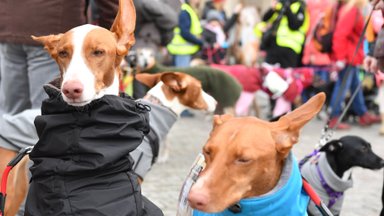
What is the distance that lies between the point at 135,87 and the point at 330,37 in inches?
169

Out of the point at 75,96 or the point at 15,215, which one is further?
the point at 15,215

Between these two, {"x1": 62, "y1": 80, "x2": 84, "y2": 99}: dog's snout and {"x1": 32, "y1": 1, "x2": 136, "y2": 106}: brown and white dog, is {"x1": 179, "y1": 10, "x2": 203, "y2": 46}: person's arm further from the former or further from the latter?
{"x1": 62, "y1": 80, "x2": 84, "y2": 99}: dog's snout

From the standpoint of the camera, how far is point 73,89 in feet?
8.27

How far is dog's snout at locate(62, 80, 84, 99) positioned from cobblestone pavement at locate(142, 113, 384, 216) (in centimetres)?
221

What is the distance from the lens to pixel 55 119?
2.66 metres

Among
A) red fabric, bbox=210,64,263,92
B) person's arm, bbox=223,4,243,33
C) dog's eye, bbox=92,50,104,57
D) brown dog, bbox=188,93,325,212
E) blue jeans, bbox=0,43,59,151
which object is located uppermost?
dog's eye, bbox=92,50,104,57

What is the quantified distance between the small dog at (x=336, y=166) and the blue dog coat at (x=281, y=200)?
1.35 meters

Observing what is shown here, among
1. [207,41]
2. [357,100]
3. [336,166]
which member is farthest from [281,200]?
[207,41]

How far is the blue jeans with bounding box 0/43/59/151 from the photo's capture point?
3.37 meters

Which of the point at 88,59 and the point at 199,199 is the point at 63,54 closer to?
the point at 88,59

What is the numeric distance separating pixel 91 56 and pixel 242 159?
88cm

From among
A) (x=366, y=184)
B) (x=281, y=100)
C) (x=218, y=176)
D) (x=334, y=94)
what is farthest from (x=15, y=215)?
(x=334, y=94)

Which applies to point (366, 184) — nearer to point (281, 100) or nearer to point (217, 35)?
point (281, 100)

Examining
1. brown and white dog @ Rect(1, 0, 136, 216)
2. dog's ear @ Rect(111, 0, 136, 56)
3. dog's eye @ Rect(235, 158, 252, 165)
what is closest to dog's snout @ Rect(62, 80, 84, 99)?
brown and white dog @ Rect(1, 0, 136, 216)
